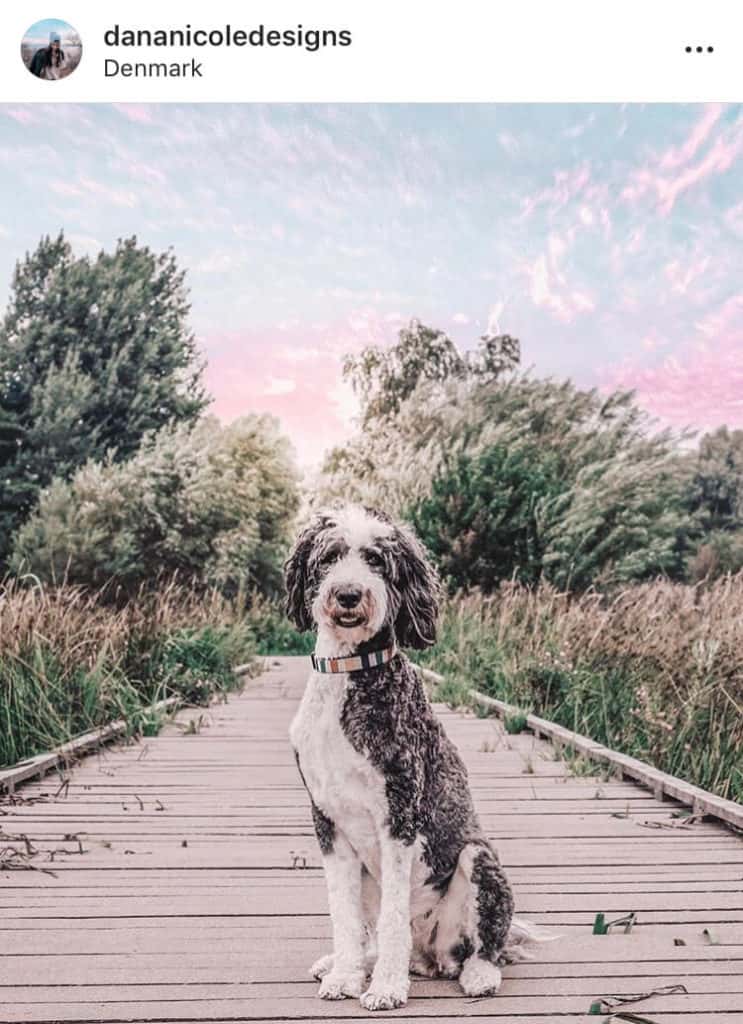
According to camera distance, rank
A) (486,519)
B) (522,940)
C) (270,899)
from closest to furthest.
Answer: (522,940) → (270,899) → (486,519)

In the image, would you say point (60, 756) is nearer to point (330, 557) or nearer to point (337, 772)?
point (337, 772)

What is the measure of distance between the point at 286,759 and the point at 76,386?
17.9 meters

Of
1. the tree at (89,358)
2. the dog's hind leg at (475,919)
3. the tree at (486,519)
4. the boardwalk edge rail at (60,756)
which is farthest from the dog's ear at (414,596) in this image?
the tree at (89,358)

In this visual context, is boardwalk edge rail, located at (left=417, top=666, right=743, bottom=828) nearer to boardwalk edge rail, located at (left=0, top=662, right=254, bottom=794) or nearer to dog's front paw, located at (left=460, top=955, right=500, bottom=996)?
dog's front paw, located at (left=460, top=955, right=500, bottom=996)

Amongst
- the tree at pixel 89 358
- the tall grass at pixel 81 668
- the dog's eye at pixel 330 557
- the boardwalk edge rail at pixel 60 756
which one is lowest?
the boardwalk edge rail at pixel 60 756

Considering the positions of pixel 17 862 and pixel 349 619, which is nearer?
pixel 349 619

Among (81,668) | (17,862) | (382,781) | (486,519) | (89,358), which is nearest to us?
(382,781)

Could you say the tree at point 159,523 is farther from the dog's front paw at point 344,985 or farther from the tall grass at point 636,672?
the dog's front paw at point 344,985

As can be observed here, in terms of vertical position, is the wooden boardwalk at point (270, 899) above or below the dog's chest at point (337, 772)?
below

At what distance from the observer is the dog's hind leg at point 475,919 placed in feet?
9.55

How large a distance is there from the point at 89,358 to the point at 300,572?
76.3 feet

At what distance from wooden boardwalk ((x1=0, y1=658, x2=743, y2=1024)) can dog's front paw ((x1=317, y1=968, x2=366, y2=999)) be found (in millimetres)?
40

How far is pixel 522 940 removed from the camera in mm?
3307
